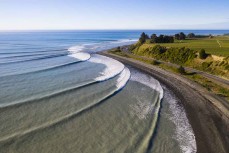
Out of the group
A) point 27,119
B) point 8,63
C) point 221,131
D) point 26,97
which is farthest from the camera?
point 8,63

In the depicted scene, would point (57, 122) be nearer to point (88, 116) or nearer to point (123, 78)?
point (88, 116)

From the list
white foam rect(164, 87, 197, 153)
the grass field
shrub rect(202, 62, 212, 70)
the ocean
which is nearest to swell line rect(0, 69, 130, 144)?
the ocean

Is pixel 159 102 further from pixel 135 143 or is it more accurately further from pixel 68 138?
pixel 68 138

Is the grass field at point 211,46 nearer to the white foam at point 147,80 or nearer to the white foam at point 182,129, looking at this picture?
the white foam at point 147,80

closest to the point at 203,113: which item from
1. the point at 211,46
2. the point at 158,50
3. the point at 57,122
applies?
the point at 57,122

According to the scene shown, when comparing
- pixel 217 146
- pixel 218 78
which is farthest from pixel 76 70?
pixel 217 146

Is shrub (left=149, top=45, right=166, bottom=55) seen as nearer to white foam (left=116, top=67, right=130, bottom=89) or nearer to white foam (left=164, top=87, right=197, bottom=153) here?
white foam (left=116, top=67, right=130, bottom=89)

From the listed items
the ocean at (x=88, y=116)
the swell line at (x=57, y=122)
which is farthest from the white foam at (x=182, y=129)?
the swell line at (x=57, y=122)
